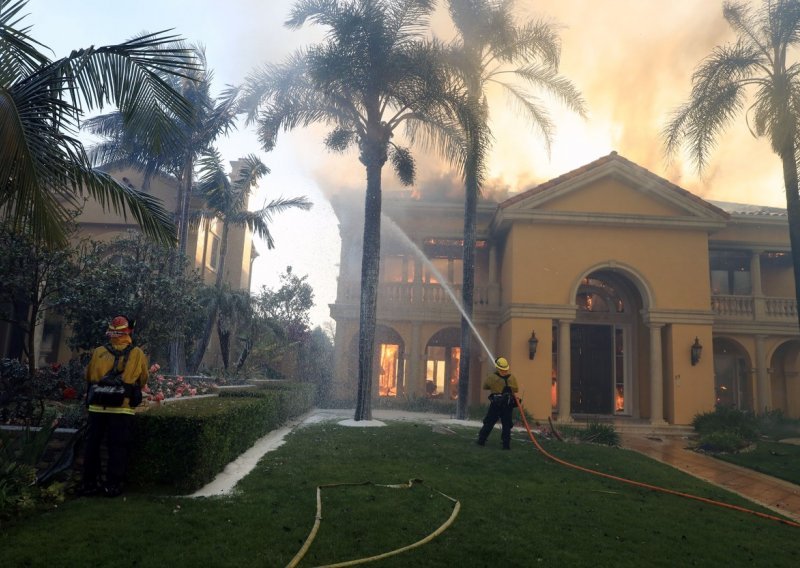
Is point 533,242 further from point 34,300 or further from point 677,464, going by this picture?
point 34,300

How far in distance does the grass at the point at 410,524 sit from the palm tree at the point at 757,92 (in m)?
8.81

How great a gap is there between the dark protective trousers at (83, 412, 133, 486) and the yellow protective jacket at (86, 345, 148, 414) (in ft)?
0.23

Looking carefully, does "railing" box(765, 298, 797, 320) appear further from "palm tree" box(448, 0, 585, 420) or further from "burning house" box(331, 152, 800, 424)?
"palm tree" box(448, 0, 585, 420)

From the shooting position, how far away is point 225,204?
19.6 metres

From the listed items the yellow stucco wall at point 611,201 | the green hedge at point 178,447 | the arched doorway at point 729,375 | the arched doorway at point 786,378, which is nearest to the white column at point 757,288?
the arched doorway at point 729,375

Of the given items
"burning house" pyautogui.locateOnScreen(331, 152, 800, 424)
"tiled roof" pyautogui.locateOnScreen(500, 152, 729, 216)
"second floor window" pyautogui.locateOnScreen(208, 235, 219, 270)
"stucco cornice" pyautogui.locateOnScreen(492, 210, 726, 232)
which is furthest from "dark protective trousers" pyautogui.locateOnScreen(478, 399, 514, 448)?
"second floor window" pyautogui.locateOnScreen(208, 235, 219, 270)

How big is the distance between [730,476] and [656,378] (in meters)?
7.76

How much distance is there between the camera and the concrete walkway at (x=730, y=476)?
873 cm

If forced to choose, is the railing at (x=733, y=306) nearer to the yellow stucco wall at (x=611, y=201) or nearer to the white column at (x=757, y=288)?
the white column at (x=757, y=288)

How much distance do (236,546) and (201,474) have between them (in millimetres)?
1947

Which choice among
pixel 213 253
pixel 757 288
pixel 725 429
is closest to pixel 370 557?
pixel 725 429

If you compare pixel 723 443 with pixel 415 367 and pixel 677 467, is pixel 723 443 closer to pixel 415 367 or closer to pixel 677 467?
pixel 677 467

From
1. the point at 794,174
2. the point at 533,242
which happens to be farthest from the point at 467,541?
the point at 533,242

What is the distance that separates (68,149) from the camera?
672cm
